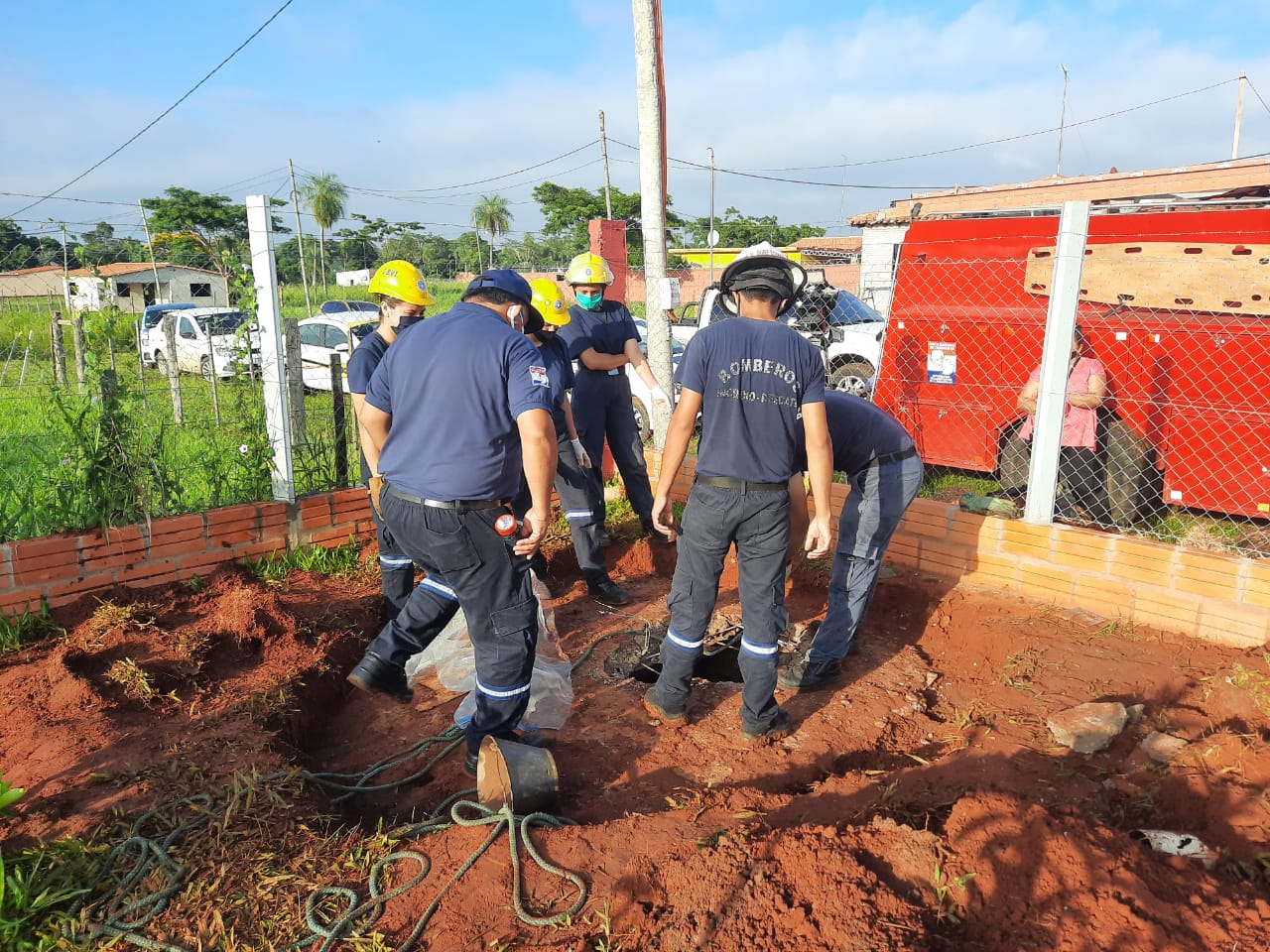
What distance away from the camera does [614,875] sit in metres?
2.33

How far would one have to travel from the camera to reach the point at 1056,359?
4281 millimetres

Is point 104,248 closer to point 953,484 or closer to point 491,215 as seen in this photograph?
point 953,484

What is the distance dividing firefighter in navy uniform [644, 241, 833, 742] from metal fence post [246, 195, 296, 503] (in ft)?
8.99

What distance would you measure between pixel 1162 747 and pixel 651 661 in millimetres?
2244

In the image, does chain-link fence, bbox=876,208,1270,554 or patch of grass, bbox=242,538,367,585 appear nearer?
patch of grass, bbox=242,538,367,585

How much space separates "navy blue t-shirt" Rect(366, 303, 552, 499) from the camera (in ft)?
9.68

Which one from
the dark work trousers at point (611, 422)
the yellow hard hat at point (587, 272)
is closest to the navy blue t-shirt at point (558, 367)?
the dark work trousers at point (611, 422)

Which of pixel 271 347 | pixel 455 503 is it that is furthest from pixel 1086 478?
pixel 271 347

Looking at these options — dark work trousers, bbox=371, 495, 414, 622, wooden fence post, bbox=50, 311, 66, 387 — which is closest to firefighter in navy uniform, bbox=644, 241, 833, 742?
dark work trousers, bbox=371, 495, 414, 622

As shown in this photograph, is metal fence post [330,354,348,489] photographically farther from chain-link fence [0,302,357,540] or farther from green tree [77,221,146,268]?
green tree [77,221,146,268]

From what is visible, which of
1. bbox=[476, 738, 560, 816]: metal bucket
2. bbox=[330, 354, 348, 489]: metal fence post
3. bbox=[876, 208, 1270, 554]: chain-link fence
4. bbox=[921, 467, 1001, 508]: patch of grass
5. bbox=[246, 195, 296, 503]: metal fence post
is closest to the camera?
bbox=[476, 738, 560, 816]: metal bucket

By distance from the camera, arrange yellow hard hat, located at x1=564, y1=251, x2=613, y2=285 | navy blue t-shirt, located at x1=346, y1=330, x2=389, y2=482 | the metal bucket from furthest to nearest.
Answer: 1. yellow hard hat, located at x1=564, y1=251, x2=613, y2=285
2. navy blue t-shirt, located at x1=346, y1=330, x2=389, y2=482
3. the metal bucket

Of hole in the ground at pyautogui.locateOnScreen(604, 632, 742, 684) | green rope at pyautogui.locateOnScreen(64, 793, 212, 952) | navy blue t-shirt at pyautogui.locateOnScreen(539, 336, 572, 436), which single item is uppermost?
navy blue t-shirt at pyautogui.locateOnScreen(539, 336, 572, 436)

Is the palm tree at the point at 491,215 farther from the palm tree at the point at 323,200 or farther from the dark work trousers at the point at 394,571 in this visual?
the dark work trousers at the point at 394,571
